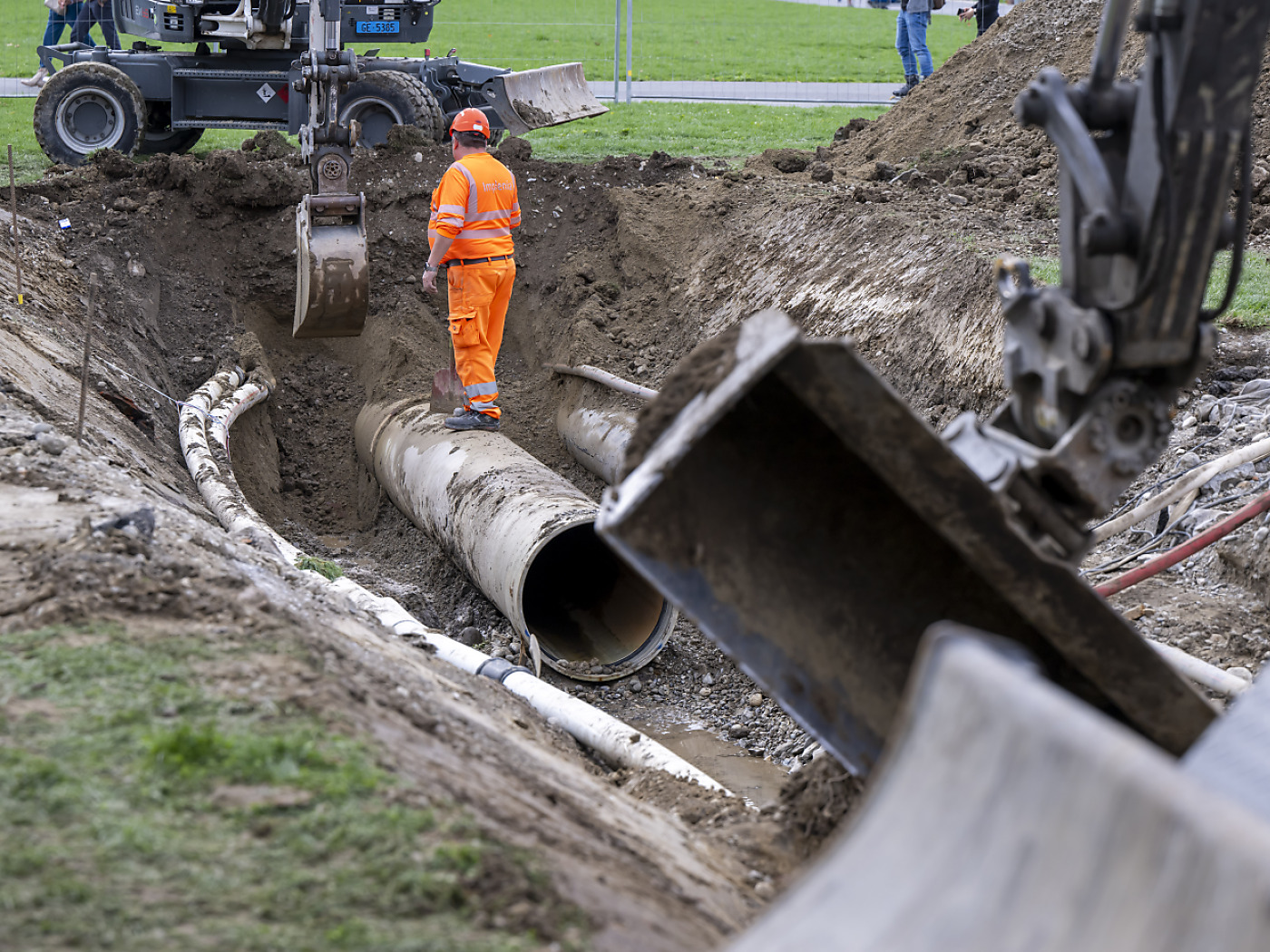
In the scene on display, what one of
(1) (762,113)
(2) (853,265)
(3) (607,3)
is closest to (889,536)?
(2) (853,265)

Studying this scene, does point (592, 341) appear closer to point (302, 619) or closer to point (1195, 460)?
point (1195, 460)

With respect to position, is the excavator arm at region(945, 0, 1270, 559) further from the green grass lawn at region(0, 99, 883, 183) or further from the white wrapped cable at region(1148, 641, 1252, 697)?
the green grass lawn at region(0, 99, 883, 183)

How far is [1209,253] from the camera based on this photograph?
2.66 metres

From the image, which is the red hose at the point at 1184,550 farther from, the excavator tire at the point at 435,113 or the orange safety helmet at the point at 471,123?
the excavator tire at the point at 435,113

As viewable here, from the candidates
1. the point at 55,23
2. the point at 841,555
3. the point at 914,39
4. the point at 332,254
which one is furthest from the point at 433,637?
the point at 55,23

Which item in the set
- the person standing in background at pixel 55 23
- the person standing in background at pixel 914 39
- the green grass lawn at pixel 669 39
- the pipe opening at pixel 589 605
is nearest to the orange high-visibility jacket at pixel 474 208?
the pipe opening at pixel 589 605

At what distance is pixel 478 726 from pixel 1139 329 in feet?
7.13

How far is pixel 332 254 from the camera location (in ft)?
25.5

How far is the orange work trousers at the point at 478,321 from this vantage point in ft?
25.5

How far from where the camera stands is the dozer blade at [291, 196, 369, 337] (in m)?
7.73

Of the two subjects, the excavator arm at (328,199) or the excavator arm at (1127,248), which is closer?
the excavator arm at (1127,248)

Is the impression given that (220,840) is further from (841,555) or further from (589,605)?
(589,605)

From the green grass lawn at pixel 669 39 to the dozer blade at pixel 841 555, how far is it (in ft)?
58.7

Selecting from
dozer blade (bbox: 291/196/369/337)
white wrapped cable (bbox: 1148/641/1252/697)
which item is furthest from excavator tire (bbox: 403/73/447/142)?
white wrapped cable (bbox: 1148/641/1252/697)
